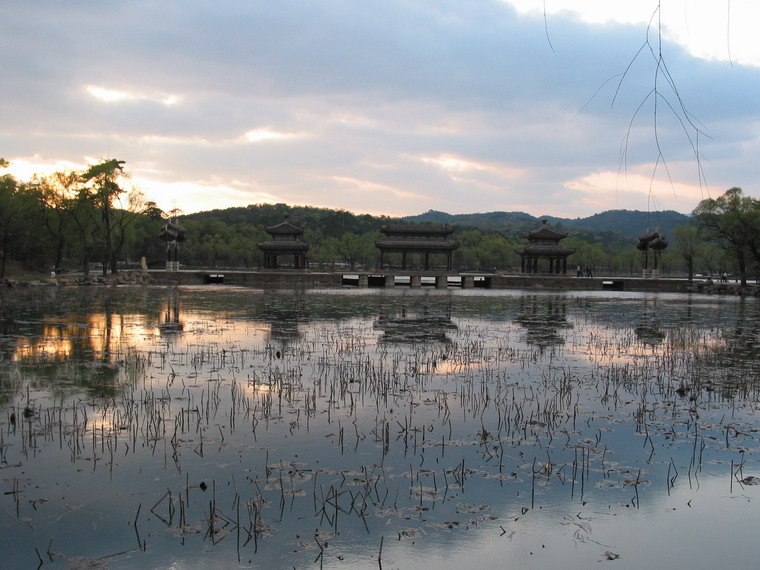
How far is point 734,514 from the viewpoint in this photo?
6207 mm

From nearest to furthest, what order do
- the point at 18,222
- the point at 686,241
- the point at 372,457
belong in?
the point at 372,457, the point at 18,222, the point at 686,241

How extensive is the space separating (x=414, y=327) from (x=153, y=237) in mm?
72214

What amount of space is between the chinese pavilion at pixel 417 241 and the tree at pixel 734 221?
2444 centimetres

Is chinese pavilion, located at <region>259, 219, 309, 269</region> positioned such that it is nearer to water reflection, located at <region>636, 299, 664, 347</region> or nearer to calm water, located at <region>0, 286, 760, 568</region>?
water reflection, located at <region>636, 299, 664, 347</region>

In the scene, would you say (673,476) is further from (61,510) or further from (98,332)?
(98,332)

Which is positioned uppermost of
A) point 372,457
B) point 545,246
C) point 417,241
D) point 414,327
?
point 417,241

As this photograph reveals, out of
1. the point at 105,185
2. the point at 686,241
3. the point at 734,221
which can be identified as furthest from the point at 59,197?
the point at 686,241

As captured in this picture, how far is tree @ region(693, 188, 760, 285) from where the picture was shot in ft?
162

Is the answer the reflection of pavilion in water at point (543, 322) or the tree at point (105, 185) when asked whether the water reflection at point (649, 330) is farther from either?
the tree at point (105, 185)

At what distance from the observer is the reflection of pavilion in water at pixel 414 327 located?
754 inches

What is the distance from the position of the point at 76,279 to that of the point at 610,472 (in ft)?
160

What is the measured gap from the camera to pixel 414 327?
22.7 m

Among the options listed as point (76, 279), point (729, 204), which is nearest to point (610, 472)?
point (76, 279)

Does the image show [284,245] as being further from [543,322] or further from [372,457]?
[372,457]
